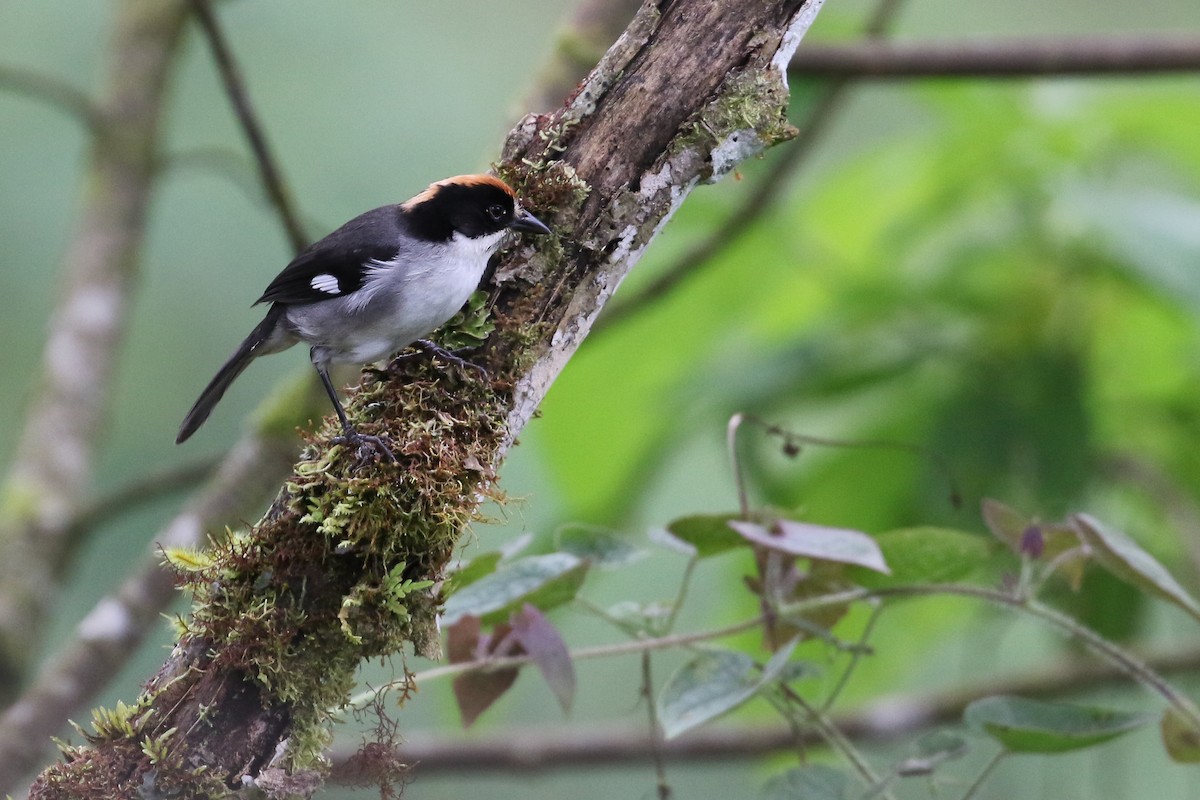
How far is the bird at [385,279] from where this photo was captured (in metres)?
1.89

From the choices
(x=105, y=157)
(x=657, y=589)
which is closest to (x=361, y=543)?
(x=105, y=157)

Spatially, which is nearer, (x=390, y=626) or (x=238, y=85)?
(x=390, y=626)

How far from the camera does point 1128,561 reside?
5.21 ft

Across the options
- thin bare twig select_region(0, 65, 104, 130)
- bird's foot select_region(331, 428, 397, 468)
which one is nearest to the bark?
bird's foot select_region(331, 428, 397, 468)

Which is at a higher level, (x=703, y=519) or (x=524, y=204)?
(x=524, y=204)

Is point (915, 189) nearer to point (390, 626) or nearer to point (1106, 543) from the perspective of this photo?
point (1106, 543)

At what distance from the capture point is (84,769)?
145 centimetres

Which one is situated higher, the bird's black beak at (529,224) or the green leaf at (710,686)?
the bird's black beak at (529,224)

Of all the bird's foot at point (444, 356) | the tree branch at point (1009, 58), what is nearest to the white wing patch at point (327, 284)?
the bird's foot at point (444, 356)

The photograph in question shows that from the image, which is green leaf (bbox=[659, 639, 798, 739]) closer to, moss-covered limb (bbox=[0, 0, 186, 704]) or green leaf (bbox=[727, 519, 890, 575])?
green leaf (bbox=[727, 519, 890, 575])

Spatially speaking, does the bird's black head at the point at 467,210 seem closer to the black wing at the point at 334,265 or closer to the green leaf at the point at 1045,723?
the black wing at the point at 334,265

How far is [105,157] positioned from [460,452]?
9.57 feet

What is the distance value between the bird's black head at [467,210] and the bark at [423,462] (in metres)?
0.03

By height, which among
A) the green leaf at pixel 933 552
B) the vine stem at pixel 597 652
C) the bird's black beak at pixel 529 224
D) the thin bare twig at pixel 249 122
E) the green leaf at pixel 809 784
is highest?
the thin bare twig at pixel 249 122
